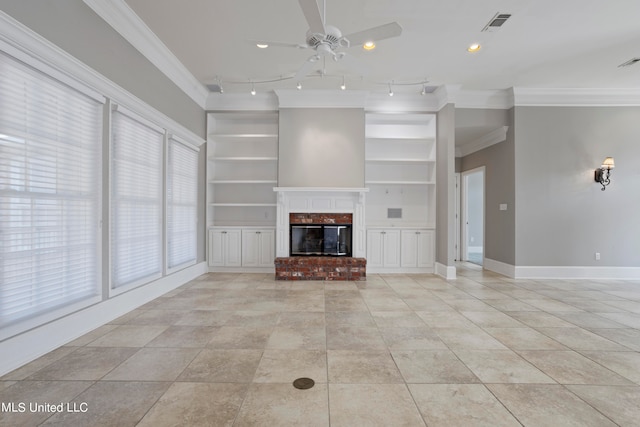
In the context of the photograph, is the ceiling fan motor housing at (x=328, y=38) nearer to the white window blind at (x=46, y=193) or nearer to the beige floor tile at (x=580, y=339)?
the white window blind at (x=46, y=193)

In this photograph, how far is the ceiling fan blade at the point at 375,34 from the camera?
2.46 metres

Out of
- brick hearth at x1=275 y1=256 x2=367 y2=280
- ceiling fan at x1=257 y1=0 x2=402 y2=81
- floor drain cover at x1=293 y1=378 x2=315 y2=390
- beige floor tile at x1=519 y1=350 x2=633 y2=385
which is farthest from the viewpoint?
brick hearth at x1=275 y1=256 x2=367 y2=280

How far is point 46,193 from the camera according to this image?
2.38m

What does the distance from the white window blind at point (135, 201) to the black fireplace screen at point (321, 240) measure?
2241 mm

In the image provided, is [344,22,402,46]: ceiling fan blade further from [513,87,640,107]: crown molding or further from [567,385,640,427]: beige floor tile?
[513,87,640,107]: crown molding

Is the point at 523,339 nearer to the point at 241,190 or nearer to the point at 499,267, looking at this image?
the point at 499,267

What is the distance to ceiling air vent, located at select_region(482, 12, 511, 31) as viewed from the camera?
3.26 m

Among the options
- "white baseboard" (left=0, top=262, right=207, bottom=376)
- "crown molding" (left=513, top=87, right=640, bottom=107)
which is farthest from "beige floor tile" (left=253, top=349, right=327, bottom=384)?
"crown molding" (left=513, top=87, right=640, bottom=107)

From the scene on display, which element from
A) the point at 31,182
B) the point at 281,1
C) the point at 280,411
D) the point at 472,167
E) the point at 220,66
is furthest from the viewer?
the point at 472,167

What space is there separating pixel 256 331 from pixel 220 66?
3823 millimetres

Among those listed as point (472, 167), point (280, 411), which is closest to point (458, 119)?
point (472, 167)

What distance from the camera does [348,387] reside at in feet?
6.23

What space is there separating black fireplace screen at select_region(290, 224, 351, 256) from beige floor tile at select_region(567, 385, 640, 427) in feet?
12.3

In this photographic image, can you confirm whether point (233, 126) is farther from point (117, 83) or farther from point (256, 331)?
point (256, 331)
